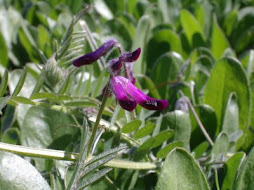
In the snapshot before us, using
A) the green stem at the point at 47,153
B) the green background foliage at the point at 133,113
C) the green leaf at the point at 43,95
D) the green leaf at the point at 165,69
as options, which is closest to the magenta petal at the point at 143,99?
the green background foliage at the point at 133,113

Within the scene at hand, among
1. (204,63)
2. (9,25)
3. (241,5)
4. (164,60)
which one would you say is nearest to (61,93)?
(164,60)

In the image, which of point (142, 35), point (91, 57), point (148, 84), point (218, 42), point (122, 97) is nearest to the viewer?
point (122, 97)

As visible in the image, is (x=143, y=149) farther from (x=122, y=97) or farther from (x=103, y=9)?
(x=103, y=9)

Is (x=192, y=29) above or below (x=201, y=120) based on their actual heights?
above

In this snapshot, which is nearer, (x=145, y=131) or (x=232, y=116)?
(x=145, y=131)

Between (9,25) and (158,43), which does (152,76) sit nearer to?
(158,43)

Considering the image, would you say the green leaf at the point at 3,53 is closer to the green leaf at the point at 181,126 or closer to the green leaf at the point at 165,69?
the green leaf at the point at 165,69

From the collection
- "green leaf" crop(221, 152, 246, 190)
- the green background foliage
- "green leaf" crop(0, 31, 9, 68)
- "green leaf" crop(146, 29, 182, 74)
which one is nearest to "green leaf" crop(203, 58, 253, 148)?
the green background foliage

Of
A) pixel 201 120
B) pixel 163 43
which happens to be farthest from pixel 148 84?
pixel 163 43
